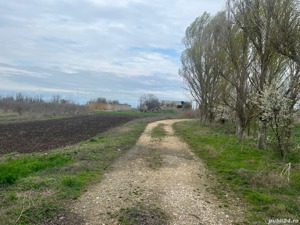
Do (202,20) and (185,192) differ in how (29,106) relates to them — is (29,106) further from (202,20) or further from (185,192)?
(185,192)

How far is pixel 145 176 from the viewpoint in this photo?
9656mm

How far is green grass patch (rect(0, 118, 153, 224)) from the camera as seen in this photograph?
6.14m

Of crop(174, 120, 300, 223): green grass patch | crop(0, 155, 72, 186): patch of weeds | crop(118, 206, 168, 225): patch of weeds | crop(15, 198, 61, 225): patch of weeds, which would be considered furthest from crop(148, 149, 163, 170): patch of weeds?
crop(15, 198, 61, 225): patch of weeds

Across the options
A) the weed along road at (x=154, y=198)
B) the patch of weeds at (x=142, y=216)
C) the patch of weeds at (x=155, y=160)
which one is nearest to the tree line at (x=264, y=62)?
the weed along road at (x=154, y=198)

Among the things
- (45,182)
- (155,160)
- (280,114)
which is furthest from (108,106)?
(45,182)

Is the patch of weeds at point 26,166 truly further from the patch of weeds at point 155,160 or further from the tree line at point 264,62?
the tree line at point 264,62

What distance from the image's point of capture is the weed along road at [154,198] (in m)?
6.13

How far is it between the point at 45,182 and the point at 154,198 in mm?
3104

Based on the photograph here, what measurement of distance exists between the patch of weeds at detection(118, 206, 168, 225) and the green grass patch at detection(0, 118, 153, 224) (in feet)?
4.56

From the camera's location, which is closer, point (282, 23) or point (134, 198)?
point (134, 198)

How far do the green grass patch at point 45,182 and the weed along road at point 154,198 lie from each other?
0.43 meters

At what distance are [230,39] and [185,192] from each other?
11232 millimetres

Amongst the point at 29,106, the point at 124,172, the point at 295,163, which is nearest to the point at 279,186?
the point at 295,163

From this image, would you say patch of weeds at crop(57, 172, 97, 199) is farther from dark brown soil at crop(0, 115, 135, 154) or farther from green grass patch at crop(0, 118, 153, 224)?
dark brown soil at crop(0, 115, 135, 154)
